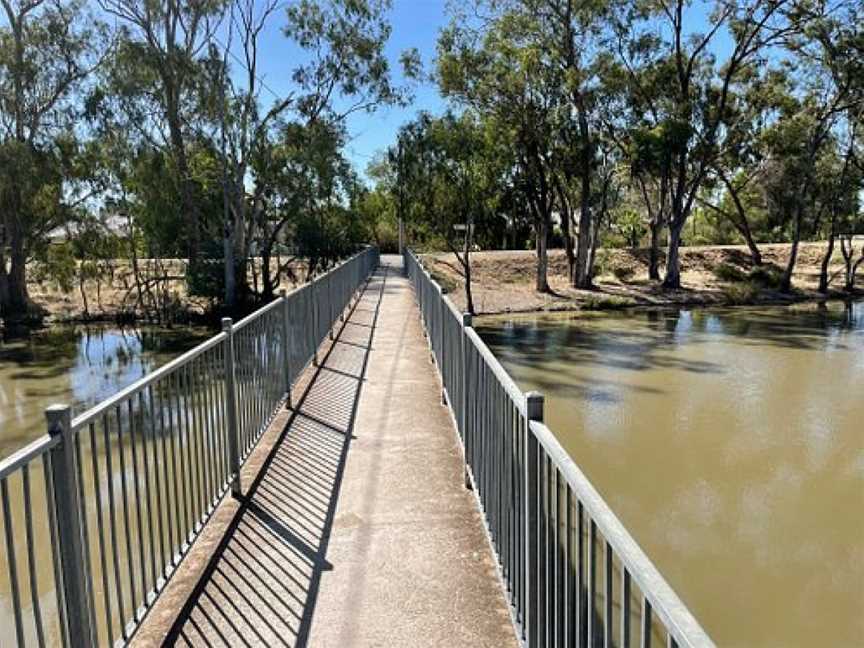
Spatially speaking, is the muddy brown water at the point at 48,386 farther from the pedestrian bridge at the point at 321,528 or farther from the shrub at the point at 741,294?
the shrub at the point at 741,294

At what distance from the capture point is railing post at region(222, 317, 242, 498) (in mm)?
4645

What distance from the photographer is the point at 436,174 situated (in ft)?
60.6

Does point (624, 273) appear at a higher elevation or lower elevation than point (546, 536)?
lower

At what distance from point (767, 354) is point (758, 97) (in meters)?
14.4

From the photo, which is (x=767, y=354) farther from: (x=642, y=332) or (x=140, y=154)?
(x=140, y=154)

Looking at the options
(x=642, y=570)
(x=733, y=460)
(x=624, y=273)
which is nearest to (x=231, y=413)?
(x=642, y=570)

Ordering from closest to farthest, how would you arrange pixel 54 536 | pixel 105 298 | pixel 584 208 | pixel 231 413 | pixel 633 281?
pixel 54 536, pixel 231 413, pixel 105 298, pixel 584 208, pixel 633 281

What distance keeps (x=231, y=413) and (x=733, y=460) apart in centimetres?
534

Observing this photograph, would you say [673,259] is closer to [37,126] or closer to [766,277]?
[766,277]

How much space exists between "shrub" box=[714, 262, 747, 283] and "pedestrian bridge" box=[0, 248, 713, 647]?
2465cm

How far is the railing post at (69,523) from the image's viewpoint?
2414 mm

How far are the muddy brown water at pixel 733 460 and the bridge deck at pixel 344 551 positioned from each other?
1783 millimetres

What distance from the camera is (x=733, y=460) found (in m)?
7.52

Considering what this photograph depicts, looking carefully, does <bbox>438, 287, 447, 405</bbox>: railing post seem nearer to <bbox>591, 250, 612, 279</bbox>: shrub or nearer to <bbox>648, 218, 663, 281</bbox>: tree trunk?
<bbox>648, 218, 663, 281</bbox>: tree trunk
